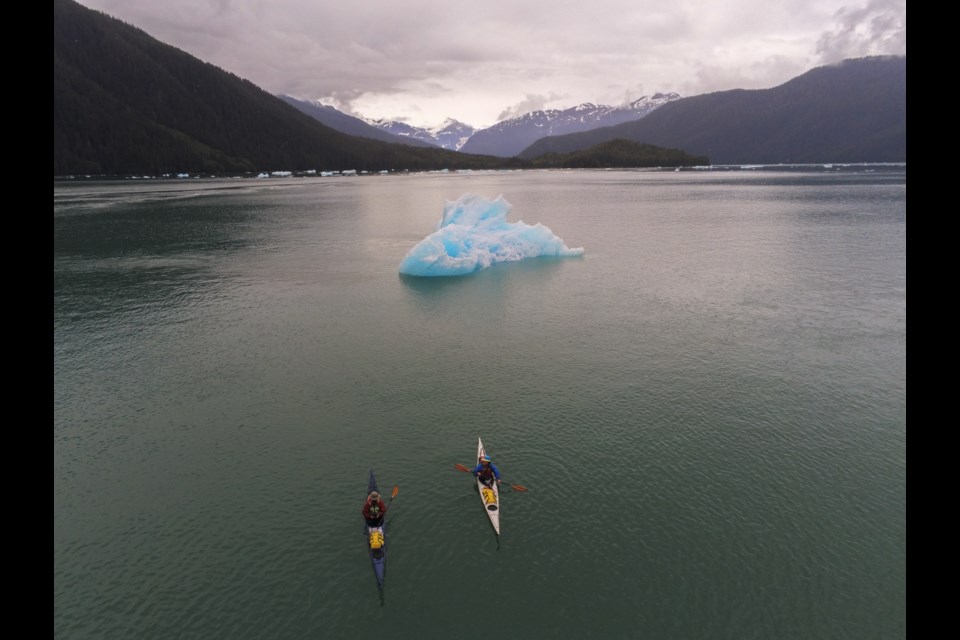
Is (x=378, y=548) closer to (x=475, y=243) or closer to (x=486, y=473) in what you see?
(x=486, y=473)

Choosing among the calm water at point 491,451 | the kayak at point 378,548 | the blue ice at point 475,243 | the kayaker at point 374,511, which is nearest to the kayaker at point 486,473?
the calm water at point 491,451

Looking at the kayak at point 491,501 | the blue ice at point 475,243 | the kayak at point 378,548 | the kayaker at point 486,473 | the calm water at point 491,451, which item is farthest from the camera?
the blue ice at point 475,243

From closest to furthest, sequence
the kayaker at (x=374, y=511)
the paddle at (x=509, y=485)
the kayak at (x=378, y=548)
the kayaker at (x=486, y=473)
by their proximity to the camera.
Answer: the kayak at (x=378, y=548)
the kayaker at (x=374, y=511)
the kayaker at (x=486, y=473)
the paddle at (x=509, y=485)

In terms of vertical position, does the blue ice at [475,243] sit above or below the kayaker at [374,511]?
above

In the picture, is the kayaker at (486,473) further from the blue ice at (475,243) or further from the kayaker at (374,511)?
the blue ice at (475,243)
